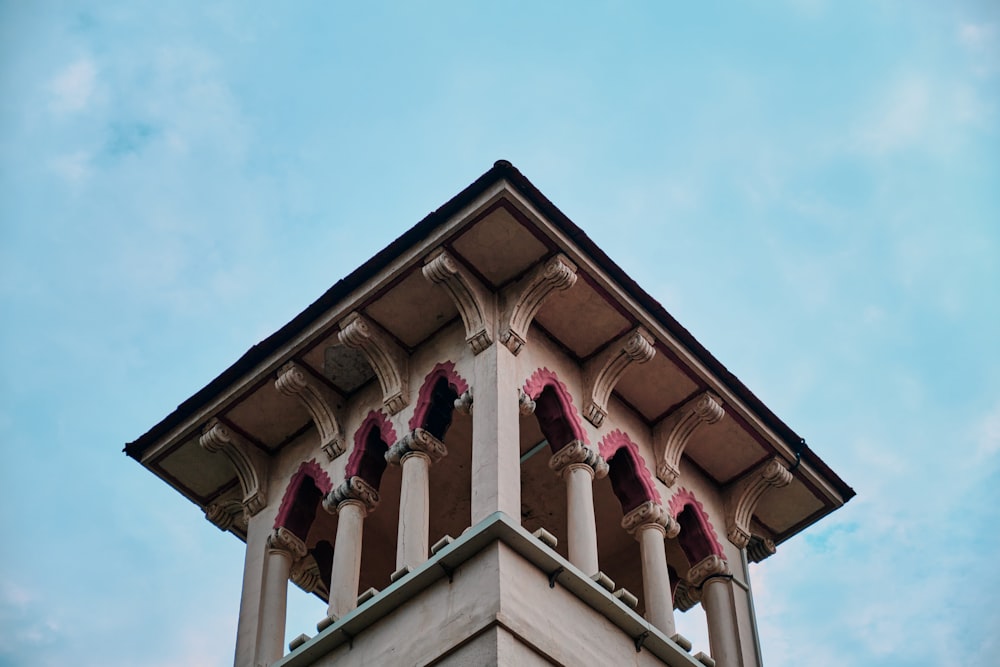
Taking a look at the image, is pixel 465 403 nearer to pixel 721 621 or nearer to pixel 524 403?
pixel 524 403

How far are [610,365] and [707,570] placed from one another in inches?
109

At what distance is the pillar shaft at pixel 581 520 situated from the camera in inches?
677

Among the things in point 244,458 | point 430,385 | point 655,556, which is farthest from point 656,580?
point 244,458

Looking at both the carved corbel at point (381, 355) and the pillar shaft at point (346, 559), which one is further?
the carved corbel at point (381, 355)

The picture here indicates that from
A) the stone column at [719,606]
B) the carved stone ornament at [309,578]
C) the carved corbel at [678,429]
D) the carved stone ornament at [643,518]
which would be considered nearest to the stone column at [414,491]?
the carved stone ornament at [643,518]

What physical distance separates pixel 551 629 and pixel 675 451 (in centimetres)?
537

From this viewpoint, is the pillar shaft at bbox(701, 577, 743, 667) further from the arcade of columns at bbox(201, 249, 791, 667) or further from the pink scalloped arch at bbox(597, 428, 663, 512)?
the pink scalloped arch at bbox(597, 428, 663, 512)

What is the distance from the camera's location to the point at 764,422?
20.9 metres

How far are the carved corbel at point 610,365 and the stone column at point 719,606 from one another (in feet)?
7.52

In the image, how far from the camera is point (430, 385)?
19.1m

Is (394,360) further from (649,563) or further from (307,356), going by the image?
(649,563)

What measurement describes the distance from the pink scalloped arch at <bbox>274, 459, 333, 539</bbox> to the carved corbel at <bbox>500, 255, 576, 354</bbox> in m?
2.86

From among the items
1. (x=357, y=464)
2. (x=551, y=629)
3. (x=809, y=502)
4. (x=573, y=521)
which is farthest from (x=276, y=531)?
(x=809, y=502)

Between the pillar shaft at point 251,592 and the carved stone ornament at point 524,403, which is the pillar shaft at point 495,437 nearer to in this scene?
the carved stone ornament at point 524,403
